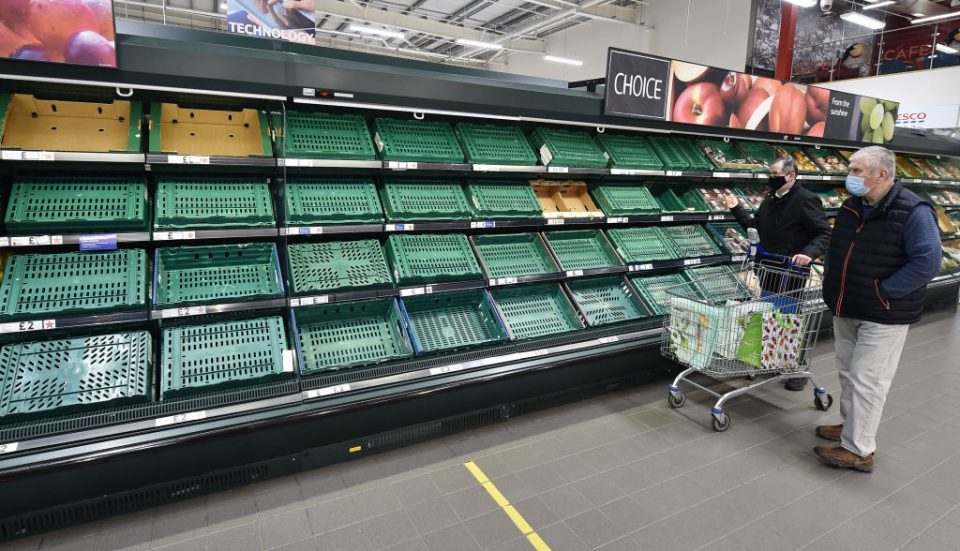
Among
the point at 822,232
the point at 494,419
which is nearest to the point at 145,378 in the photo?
the point at 494,419

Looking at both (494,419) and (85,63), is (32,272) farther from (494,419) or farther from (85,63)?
(494,419)

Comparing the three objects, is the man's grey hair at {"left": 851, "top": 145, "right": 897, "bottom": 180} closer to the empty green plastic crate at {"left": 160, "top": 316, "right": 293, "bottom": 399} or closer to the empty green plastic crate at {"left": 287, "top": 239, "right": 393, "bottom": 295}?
the empty green plastic crate at {"left": 287, "top": 239, "right": 393, "bottom": 295}

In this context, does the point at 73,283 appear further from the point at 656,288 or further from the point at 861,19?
the point at 861,19

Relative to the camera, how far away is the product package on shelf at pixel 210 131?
2879mm

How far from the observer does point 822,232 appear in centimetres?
366

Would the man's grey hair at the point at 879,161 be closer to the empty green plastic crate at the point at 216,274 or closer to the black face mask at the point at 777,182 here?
the black face mask at the point at 777,182

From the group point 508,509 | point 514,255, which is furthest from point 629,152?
point 508,509

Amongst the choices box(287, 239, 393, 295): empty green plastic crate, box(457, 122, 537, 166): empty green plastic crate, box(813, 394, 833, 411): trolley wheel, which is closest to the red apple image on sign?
box(287, 239, 393, 295): empty green plastic crate

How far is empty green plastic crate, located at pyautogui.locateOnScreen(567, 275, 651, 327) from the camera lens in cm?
385

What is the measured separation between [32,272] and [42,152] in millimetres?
620

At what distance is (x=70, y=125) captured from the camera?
268 cm

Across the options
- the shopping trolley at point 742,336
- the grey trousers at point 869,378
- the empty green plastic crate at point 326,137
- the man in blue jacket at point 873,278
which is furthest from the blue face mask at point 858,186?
the empty green plastic crate at point 326,137

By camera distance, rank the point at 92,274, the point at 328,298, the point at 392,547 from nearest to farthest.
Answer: the point at 392,547 → the point at 92,274 → the point at 328,298

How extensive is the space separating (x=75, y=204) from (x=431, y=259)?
1991 mm
